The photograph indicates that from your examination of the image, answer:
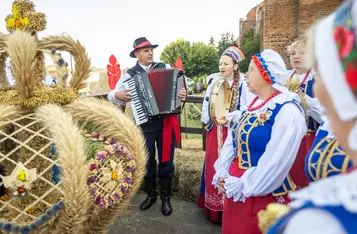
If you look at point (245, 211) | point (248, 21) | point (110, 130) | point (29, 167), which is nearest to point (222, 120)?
point (245, 211)

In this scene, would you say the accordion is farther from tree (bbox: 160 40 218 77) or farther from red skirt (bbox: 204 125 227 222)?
tree (bbox: 160 40 218 77)

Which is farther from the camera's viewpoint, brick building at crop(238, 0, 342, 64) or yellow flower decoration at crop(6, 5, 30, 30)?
brick building at crop(238, 0, 342, 64)

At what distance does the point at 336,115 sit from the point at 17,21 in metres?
1.69

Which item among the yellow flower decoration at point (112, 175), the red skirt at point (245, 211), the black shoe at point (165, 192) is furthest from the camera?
the black shoe at point (165, 192)

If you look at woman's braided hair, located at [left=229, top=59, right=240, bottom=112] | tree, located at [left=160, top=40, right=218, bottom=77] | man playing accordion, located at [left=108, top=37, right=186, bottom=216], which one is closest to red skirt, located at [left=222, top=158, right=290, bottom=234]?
woman's braided hair, located at [left=229, top=59, right=240, bottom=112]

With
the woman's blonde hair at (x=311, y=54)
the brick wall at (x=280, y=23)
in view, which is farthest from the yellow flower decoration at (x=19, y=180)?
the brick wall at (x=280, y=23)

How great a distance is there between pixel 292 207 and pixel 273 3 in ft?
50.1

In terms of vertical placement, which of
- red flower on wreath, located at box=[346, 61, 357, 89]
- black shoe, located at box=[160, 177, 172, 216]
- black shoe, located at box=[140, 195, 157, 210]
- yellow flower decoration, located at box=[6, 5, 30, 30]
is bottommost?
black shoe, located at box=[140, 195, 157, 210]

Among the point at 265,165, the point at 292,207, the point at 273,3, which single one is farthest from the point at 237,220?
the point at 273,3

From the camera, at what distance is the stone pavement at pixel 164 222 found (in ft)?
10.7

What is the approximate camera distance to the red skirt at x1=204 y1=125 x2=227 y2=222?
3.32 metres

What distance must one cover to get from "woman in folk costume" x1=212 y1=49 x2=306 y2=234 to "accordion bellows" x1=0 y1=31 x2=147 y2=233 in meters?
0.69

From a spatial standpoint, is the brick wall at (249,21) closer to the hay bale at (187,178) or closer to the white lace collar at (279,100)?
the hay bale at (187,178)

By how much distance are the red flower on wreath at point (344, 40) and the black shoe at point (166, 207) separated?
324 centimetres
